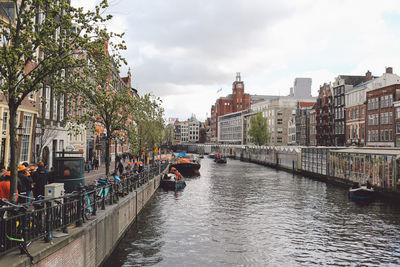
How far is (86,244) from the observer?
12516mm

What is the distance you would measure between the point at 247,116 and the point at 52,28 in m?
172

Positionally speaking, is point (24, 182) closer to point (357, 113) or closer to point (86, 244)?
point (86, 244)

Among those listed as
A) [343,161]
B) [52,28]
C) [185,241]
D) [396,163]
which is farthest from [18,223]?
[343,161]

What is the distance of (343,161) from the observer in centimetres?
4672

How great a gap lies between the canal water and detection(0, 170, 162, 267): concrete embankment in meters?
0.90

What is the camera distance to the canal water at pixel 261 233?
16969 millimetres

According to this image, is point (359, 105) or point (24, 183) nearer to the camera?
point (24, 183)

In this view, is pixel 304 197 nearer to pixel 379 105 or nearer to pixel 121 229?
pixel 121 229

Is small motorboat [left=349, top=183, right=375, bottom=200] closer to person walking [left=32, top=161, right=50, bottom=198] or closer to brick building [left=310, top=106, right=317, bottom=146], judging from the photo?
person walking [left=32, top=161, right=50, bottom=198]

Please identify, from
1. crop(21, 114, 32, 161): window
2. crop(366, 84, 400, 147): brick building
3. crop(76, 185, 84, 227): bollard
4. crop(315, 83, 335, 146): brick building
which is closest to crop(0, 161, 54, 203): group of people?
crop(76, 185, 84, 227): bollard

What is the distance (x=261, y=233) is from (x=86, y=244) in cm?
1203

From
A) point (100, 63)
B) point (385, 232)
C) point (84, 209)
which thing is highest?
point (100, 63)

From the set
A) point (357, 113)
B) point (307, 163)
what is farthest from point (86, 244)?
point (357, 113)

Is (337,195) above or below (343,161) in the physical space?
below
